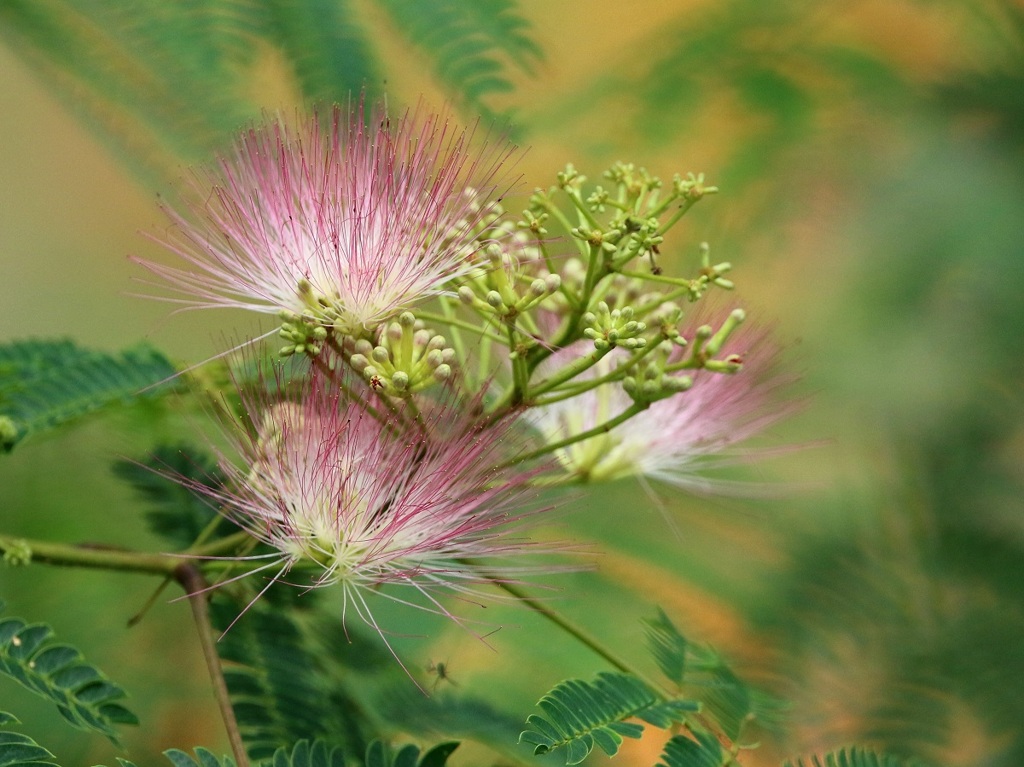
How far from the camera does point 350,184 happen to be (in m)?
0.78

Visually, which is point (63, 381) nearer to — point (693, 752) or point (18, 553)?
point (18, 553)

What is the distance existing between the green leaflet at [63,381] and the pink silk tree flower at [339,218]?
17 cm

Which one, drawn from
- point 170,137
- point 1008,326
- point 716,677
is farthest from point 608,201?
point 1008,326

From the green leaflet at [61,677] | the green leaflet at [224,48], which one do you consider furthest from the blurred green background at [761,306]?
the green leaflet at [61,677]

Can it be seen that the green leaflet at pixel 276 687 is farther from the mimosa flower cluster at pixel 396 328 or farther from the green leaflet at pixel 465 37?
the green leaflet at pixel 465 37

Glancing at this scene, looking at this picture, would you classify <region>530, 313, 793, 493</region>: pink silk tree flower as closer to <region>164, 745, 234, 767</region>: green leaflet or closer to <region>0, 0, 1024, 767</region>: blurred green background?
<region>0, 0, 1024, 767</region>: blurred green background

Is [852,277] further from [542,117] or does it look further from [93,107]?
[93,107]

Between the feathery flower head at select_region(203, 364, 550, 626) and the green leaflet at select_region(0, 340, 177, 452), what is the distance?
0.20 meters

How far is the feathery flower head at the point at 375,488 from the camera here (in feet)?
2.47

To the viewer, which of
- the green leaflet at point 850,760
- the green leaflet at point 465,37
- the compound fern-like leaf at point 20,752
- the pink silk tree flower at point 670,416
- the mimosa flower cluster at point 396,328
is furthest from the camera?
the green leaflet at point 465,37

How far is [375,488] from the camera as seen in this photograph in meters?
0.77

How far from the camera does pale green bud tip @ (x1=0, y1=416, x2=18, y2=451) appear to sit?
90 centimetres

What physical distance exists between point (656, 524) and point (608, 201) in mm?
971

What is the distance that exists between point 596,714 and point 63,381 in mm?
569
